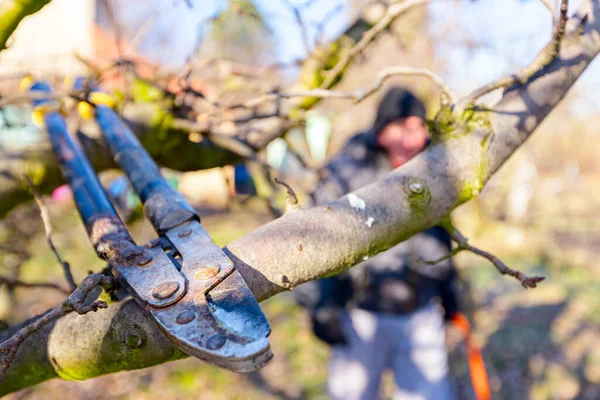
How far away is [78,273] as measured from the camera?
252 inches

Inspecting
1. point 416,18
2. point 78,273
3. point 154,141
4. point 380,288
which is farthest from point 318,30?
point 78,273

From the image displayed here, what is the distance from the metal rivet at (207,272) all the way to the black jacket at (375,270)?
1.71 m

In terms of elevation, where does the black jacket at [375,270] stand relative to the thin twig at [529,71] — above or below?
below

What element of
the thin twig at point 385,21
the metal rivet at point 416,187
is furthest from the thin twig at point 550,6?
the metal rivet at point 416,187

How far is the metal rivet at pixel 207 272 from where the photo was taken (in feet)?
2.80

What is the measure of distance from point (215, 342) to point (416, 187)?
0.49 meters

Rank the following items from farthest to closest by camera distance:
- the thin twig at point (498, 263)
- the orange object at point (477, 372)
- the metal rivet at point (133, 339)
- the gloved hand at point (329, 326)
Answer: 1. the gloved hand at point (329, 326)
2. the orange object at point (477, 372)
3. the thin twig at point (498, 263)
4. the metal rivet at point (133, 339)

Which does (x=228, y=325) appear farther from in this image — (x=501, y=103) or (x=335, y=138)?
(x=335, y=138)

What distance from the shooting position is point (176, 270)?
2.96 feet

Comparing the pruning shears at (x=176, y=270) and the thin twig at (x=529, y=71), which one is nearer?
the pruning shears at (x=176, y=270)

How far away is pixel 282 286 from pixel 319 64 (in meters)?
1.45

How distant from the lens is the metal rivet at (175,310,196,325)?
30.1 inches

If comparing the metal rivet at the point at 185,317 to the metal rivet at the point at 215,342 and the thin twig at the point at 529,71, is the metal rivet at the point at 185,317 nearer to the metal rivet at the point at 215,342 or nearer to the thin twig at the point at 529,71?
the metal rivet at the point at 215,342

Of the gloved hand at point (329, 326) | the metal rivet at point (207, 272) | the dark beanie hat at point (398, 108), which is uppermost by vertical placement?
the metal rivet at point (207, 272)
